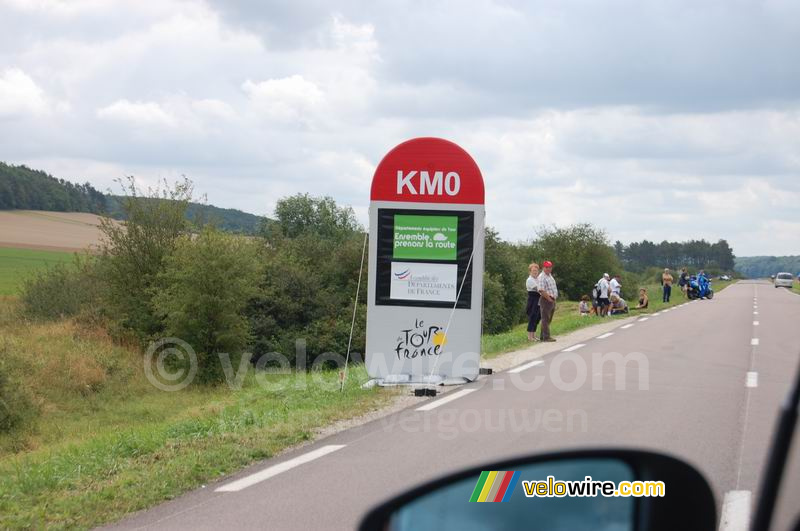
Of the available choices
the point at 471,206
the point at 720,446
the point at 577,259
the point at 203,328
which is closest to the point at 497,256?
the point at 577,259

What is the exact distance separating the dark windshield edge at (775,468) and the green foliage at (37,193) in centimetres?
9603

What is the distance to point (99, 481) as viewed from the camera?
707 cm

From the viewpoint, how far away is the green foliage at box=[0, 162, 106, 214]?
93.4m

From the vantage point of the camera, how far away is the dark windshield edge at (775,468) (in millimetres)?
1728

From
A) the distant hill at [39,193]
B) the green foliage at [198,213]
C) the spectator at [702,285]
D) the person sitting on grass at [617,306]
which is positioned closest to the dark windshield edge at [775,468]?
the person sitting on grass at [617,306]

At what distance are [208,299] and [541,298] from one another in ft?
49.8

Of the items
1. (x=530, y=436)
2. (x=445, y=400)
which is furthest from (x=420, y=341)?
(x=530, y=436)

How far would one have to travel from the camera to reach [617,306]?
33.9 meters

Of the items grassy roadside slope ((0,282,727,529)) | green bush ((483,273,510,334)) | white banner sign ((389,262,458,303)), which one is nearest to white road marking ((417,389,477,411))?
grassy roadside slope ((0,282,727,529))

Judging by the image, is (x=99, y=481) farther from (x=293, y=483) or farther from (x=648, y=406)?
(x=648, y=406)

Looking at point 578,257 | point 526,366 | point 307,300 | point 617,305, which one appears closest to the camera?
point 526,366

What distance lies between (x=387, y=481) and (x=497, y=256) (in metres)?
55.8

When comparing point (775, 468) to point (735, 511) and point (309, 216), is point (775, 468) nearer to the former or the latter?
point (735, 511)

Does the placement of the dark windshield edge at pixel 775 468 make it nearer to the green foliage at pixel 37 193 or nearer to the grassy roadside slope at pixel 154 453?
the grassy roadside slope at pixel 154 453
